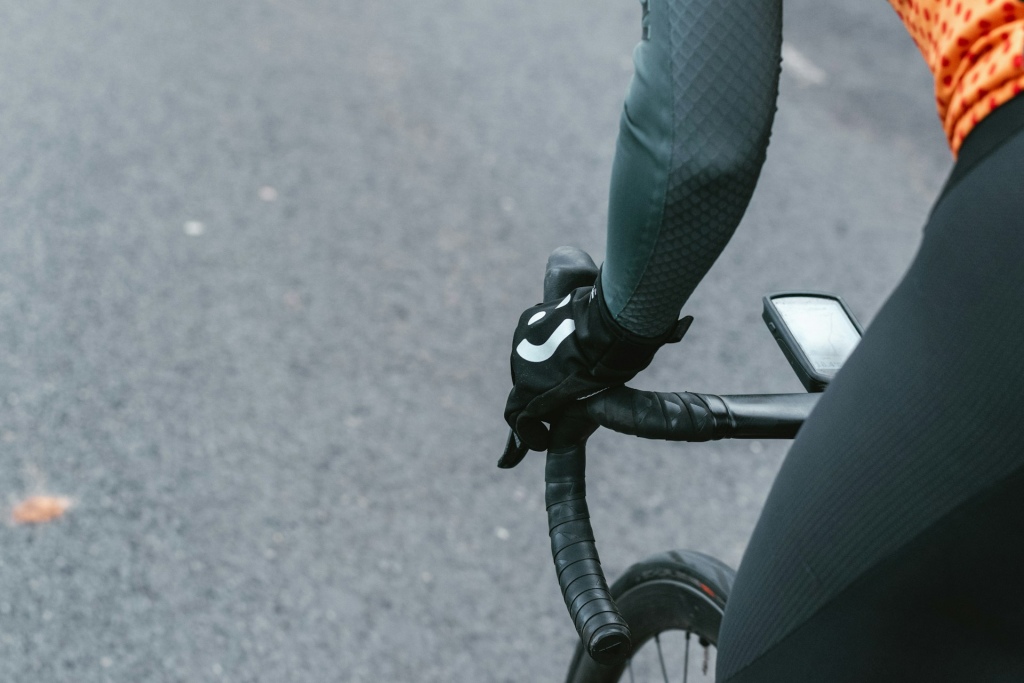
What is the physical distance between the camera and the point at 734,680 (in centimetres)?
120

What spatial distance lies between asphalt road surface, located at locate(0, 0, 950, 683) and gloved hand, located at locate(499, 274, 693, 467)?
1.39m

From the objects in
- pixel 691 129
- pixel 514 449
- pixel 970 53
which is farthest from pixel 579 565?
pixel 970 53

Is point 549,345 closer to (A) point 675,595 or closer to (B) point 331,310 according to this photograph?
(A) point 675,595

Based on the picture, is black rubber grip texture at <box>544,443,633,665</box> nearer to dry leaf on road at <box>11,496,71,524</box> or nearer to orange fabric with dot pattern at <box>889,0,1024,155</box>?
orange fabric with dot pattern at <box>889,0,1024,155</box>

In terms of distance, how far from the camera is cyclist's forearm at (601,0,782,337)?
100cm

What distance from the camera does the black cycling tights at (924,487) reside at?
94cm

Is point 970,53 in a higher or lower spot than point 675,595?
higher

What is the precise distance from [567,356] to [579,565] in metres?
0.25

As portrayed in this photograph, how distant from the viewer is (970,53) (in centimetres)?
95

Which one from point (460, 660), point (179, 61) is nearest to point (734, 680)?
point (460, 660)

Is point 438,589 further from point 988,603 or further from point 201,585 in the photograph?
point 988,603

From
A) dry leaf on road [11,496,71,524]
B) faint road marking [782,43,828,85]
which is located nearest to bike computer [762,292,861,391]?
dry leaf on road [11,496,71,524]

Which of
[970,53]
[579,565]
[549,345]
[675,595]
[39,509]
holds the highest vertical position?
[970,53]

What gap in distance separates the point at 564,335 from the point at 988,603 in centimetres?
54
